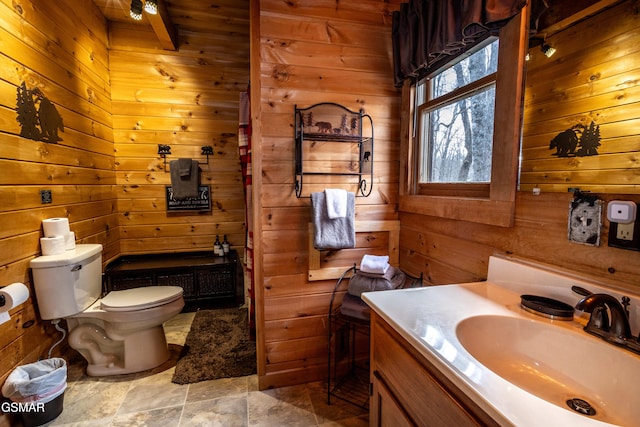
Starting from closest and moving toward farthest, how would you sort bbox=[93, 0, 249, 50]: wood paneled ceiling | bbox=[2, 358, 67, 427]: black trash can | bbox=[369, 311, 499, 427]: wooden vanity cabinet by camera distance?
bbox=[369, 311, 499, 427]: wooden vanity cabinet
bbox=[2, 358, 67, 427]: black trash can
bbox=[93, 0, 249, 50]: wood paneled ceiling

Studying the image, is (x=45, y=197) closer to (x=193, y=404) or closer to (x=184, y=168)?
(x=184, y=168)

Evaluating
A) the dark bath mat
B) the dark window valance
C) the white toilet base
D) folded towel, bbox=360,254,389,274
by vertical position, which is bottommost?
the dark bath mat

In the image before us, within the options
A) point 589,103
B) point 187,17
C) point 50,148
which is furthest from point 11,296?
point 187,17

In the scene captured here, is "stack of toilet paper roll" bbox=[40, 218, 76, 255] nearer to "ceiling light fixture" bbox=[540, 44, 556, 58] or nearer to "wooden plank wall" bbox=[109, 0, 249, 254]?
"wooden plank wall" bbox=[109, 0, 249, 254]

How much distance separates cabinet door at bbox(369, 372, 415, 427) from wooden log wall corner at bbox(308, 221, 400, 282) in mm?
761

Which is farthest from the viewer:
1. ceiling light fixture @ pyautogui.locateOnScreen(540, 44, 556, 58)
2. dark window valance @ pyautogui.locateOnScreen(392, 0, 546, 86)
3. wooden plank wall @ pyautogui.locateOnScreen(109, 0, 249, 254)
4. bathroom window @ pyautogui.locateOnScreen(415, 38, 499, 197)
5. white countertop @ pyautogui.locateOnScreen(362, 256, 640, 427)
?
wooden plank wall @ pyautogui.locateOnScreen(109, 0, 249, 254)

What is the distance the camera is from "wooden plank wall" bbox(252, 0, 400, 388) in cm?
170

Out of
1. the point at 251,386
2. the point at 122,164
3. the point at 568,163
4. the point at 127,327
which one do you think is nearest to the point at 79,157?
the point at 122,164

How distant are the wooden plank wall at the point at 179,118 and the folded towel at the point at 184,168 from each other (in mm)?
121

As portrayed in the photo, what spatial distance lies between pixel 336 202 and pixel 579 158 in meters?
1.06

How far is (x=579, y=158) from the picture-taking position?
3.08 feet

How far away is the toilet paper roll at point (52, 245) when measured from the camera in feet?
6.06

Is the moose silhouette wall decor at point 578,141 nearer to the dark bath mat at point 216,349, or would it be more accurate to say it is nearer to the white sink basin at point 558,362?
the white sink basin at point 558,362

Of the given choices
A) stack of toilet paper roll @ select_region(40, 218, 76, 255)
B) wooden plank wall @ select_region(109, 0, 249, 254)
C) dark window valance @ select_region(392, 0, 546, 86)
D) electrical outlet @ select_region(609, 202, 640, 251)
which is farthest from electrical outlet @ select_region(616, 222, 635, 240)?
wooden plank wall @ select_region(109, 0, 249, 254)
